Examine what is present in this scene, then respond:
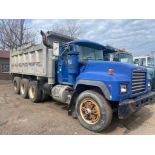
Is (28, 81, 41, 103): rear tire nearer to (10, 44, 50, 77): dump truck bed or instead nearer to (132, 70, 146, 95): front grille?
(10, 44, 50, 77): dump truck bed

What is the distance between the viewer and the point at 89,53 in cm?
654

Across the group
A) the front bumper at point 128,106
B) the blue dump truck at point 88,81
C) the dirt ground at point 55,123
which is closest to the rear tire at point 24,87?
the blue dump truck at point 88,81

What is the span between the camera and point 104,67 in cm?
525

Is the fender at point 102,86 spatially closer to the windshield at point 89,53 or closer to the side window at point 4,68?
the windshield at point 89,53

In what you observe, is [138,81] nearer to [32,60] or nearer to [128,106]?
[128,106]

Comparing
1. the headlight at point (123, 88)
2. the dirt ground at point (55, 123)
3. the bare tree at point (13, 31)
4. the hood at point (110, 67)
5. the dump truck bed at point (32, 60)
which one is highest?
the bare tree at point (13, 31)

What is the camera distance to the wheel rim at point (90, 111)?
5.04 m

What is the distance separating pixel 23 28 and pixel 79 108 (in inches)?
919

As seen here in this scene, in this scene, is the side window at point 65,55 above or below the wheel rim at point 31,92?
above

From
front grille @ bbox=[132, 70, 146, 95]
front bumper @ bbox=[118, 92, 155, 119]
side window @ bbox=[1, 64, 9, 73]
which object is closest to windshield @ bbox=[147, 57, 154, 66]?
front grille @ bbox=[132, 70, 146, 95]

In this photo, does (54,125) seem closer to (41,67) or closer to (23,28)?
(41,67)

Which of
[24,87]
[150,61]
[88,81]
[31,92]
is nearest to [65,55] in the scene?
[88,81]

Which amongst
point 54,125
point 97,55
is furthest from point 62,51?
point 54,125

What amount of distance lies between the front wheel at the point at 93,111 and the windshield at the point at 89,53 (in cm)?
152
